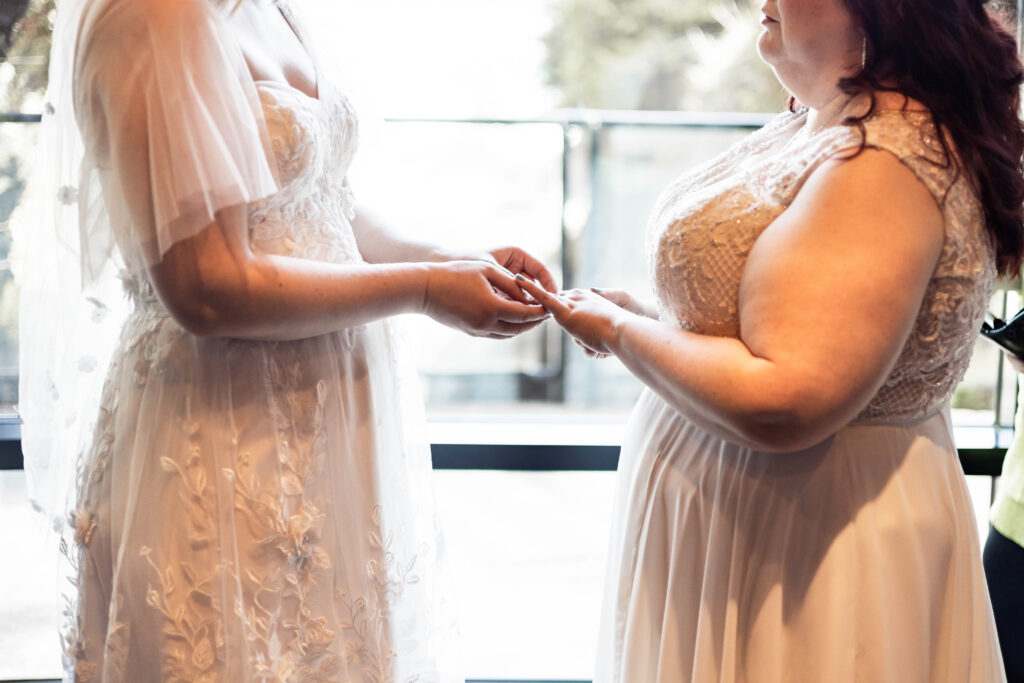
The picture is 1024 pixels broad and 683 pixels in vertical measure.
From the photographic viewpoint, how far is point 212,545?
122 cm

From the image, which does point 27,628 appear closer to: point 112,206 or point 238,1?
point 112,206

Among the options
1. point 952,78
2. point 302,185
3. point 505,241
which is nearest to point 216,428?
point 302,185

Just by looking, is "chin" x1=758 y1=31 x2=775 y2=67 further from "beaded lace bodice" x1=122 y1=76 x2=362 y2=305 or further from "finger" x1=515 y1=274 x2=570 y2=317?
"beaded lace bodice" x1=122 y1=76 x2=362 y2=305

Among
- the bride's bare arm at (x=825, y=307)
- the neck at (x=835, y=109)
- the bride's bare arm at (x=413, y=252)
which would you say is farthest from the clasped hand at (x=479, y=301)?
the neck at (x=835, y=109)

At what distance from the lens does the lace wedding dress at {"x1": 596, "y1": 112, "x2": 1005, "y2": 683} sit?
48.6 inches

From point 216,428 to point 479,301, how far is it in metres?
0.43

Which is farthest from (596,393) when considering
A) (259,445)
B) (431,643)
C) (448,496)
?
(259,445)

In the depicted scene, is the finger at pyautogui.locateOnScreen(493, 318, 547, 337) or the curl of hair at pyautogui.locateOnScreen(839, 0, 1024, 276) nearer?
the curl of hair at pyautogui.locateOnScreen(839, 0, 1024, 276)

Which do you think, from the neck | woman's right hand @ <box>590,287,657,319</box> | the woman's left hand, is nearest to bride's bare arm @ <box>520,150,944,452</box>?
the neck

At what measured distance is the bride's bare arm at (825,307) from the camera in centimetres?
108

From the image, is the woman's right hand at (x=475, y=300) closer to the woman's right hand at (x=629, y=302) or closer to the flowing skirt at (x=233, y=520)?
the flowing skirt at (x=233, y=520)

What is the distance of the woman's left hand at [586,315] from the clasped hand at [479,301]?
0.06 feet

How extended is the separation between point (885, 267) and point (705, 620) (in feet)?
1.89

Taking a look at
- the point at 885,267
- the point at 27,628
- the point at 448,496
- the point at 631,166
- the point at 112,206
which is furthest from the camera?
the point at 448,496
